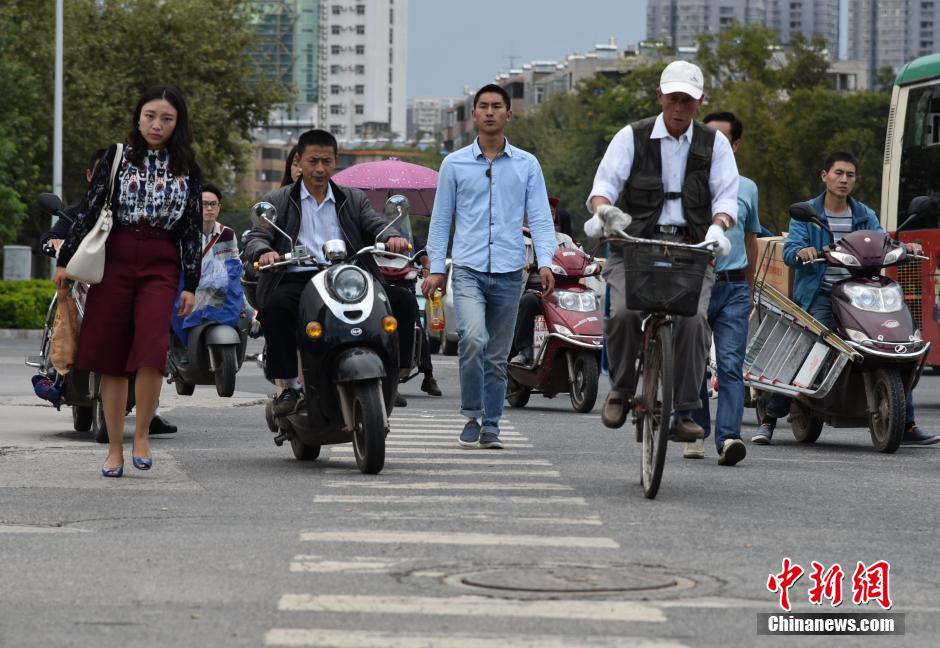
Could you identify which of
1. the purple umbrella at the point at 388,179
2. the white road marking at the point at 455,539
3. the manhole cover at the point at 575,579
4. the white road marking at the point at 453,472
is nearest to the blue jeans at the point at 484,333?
the white road marking at the point at 453,472

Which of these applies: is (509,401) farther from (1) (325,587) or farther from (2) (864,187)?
(2) (864,187)

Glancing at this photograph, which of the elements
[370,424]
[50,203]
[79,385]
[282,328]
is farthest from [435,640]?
[79,385]

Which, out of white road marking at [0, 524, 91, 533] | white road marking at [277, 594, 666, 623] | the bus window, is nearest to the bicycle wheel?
white road marking at [0, 524, 91, 533]

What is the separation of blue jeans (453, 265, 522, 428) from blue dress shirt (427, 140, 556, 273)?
0.34ft

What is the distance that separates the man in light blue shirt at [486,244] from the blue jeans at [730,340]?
103 centimetres

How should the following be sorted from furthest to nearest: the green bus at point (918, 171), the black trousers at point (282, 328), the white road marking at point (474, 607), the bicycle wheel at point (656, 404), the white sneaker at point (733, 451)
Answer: the green bus at point (918, 171) → the white sneaker at point (733, 451) → the black trousers at point (282, 328) → the bicycle wheel at point (656, 404) → the white road marking at point (474, 607)

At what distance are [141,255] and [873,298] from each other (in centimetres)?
497

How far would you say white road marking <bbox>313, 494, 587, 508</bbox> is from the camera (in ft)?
28.2

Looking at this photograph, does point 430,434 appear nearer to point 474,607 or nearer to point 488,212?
point 488,212

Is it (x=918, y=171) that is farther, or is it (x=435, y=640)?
(x=918, y=171)

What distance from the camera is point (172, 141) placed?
389 inches

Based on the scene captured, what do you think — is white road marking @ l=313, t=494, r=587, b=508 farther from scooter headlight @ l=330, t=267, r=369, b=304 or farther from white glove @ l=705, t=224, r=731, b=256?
scooter headlight @ l=330, t=267, r=369, b=304

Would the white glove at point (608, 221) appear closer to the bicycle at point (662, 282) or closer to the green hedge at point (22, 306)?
the bicycle at point (662, 282)

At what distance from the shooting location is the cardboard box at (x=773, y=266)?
Result: 13078 millimetres
